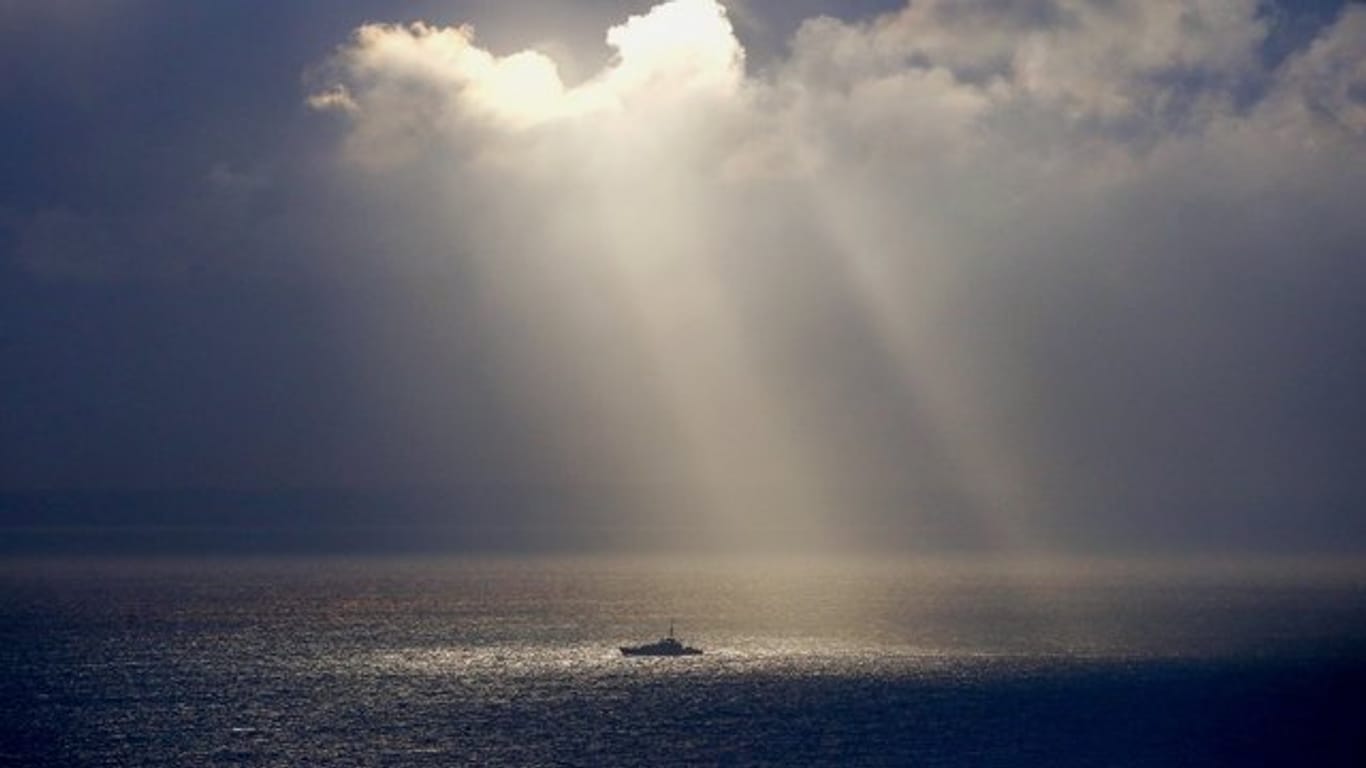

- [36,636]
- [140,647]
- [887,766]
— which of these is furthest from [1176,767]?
[36,636]

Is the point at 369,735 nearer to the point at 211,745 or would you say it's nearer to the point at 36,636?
the point at 211,745

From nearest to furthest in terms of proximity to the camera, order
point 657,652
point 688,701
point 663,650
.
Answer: point 688,701 → point 657,652 → point 663,650

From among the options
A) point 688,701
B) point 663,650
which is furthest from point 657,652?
point 688,701

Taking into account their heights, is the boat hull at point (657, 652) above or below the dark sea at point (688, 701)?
above

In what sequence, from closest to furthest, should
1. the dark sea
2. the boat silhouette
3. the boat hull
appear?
the dark sea → the boat hull → the boat silhouette

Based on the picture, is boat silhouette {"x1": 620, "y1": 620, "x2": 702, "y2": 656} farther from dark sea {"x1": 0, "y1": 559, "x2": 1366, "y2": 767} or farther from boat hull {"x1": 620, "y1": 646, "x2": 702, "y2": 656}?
dark sea {"x1": 0, "y1": 559, "x2": 1366, "y2": 767}

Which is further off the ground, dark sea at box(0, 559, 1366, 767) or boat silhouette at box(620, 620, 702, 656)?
boat silhouette at box(620, 620, 702, 656)

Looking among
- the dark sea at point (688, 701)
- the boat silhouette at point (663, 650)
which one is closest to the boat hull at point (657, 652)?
the boat silhouette at point (663, 650)

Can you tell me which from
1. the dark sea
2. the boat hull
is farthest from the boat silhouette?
the dark sea

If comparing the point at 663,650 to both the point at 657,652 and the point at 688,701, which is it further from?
the point at 688,701

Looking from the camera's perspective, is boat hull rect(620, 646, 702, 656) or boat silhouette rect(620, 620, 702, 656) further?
boat silhouette rect(620, 620, 702, 656)

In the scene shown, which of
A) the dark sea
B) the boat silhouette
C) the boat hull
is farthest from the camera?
the boat silhouette

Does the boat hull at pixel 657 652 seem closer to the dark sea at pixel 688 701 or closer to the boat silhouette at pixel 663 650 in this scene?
the boat silhouette at pixel 663 650

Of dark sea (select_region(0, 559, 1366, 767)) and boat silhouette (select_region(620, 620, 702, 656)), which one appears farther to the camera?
boat silhouette (select_region(620, 620, 702, 656))
